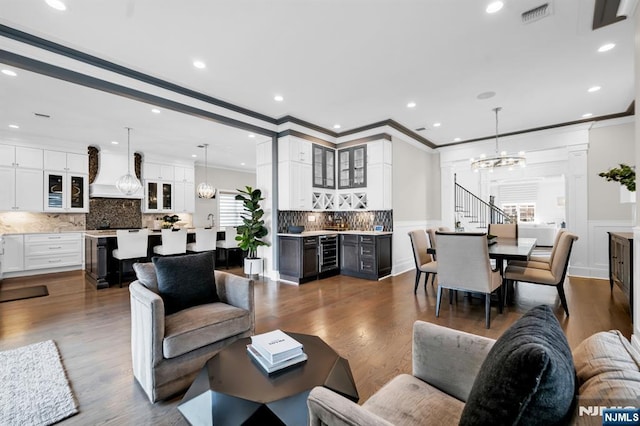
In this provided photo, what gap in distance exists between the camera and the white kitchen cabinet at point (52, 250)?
5805mm

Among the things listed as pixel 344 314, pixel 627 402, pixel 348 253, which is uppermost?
pixel 627 402

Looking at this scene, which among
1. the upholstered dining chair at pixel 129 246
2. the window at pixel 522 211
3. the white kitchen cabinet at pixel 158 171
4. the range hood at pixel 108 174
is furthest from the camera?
the window at pixel 522 211

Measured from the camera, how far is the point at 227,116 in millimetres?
4695

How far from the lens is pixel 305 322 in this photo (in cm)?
326

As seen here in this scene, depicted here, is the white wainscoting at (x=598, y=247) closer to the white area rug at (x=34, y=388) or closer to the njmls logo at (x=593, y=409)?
the njmls logo at (x=593, y=409)

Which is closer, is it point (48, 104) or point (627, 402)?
point (627, 402)

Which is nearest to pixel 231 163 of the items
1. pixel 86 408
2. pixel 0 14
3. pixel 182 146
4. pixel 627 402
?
pixel 182 146

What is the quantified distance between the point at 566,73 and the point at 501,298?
3.09m

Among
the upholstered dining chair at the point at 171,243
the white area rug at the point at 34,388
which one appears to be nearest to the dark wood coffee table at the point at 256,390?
the white area rug at the point at 34,388

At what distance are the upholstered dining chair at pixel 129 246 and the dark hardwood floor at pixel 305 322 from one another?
0.54 m

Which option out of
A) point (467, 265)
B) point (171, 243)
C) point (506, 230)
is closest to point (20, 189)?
point (171, 243)

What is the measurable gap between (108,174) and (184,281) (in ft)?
20.3

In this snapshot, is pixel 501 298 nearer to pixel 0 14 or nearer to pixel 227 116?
pixel 227 116

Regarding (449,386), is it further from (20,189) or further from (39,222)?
(39,222)
